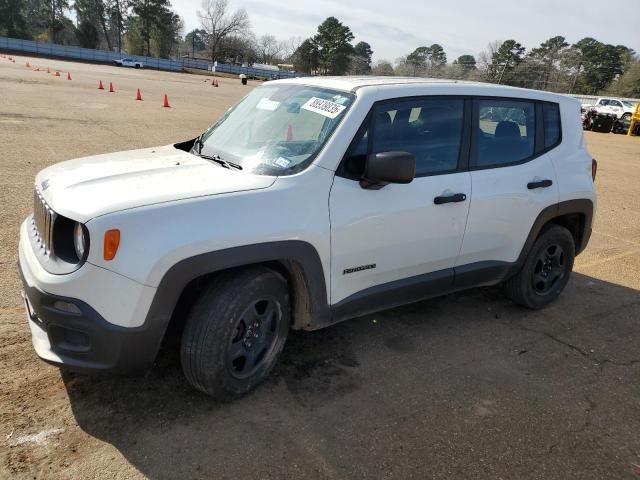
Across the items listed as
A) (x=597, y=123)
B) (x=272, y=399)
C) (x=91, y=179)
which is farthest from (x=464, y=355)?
(x=597, y=123)

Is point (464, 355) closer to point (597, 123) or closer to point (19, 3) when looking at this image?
point (597, 123)

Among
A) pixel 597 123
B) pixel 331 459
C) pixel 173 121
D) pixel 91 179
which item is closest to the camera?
pixel 331 459

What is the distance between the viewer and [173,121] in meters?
15.4

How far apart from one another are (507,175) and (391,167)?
1385mm

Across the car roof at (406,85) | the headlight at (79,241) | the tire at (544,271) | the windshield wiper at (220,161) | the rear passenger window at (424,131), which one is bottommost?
the tire at (544,271)

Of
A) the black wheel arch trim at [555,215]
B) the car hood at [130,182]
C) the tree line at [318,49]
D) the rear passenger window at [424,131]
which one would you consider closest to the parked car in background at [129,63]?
the tree line at [318,49]

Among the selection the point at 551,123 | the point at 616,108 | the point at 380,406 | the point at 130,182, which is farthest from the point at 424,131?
the point at 616,108

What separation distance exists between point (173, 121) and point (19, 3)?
80602mm

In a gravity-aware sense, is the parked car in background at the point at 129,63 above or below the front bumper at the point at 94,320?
above

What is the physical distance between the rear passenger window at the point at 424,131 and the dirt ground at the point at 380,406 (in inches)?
52.7

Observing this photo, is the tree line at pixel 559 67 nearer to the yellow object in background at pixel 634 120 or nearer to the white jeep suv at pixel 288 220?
the yellow object in background at pixel 634 120

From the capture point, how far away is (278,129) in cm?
336

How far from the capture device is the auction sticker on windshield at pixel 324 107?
125 inches

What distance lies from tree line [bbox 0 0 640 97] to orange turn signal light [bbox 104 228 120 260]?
2349 inches
